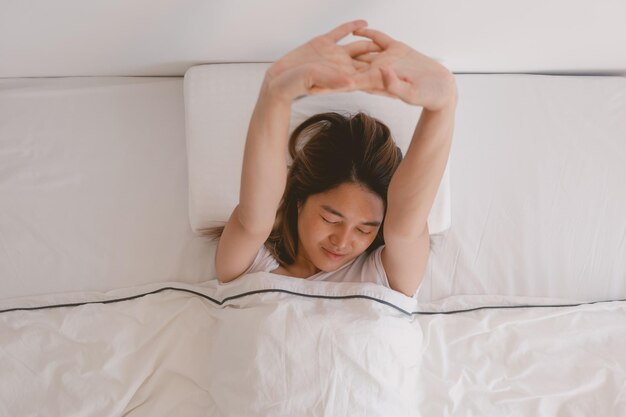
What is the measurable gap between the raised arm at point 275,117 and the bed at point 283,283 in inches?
5.1

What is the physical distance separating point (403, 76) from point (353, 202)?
0.30 metres

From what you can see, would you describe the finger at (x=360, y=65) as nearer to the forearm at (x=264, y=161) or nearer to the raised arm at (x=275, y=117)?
the raised arm at (x=275, y=117)

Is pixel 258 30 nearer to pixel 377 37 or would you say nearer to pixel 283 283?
pixel 377 37

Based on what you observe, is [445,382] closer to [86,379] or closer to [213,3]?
[86,379]

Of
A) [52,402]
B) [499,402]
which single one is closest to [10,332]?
[52,402]

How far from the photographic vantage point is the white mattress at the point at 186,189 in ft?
4.28

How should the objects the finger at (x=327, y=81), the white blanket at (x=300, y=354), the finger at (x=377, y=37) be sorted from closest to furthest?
the finger at (x=327, y=81) → the finger at (x=377, y=37) → the white blanket at (x=300, y=354)

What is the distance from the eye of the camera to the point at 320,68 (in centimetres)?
85

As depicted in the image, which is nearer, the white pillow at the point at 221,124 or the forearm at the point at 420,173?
the forearm at the point at 420,173

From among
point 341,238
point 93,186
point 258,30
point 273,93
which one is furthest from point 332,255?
point 93,186

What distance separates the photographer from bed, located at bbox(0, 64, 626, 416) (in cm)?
111

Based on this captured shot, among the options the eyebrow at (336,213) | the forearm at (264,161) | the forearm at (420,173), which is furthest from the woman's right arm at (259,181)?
the forearm at (420,173)

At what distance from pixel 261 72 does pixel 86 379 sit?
73 cm

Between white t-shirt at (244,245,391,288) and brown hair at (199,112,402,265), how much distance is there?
0.03 m
